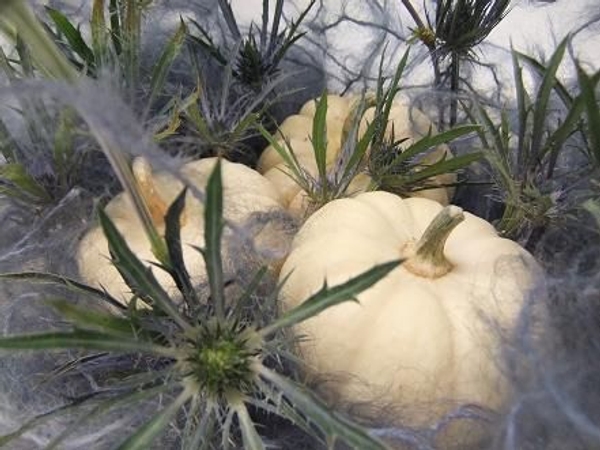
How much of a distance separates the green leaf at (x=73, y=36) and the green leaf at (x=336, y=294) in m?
0.41

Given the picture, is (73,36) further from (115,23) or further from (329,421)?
(329,421)

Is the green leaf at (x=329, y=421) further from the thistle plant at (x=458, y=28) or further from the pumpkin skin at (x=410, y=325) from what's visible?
the thistle plant at (x=458, y=28)

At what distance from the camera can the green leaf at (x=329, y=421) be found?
515mm

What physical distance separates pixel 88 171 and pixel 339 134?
307mm

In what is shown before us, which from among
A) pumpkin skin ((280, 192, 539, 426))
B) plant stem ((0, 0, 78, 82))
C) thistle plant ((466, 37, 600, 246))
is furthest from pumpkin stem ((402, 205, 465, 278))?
plant stem ((0, 0, 78, 82))

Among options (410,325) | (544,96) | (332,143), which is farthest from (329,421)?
(332,143)

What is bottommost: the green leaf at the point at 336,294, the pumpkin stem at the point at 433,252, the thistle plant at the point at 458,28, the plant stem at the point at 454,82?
the pumpkin stem at the point at 433,252

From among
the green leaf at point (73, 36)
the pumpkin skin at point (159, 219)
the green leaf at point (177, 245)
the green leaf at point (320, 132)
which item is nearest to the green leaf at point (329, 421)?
the green leaf at point (177, 245)

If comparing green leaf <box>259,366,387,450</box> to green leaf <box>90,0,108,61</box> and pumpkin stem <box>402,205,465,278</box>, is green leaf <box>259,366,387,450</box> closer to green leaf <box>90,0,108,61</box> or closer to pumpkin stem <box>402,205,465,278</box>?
pumpkin stem <box>402,205,465,278</box>

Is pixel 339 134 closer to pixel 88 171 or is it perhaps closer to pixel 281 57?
pixel 281 57

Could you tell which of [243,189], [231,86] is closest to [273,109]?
[231,86]

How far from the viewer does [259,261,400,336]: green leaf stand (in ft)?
1.61

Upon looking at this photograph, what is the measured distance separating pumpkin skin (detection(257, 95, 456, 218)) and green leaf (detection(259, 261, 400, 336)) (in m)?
0.33

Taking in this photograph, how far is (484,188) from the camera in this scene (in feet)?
3.10
